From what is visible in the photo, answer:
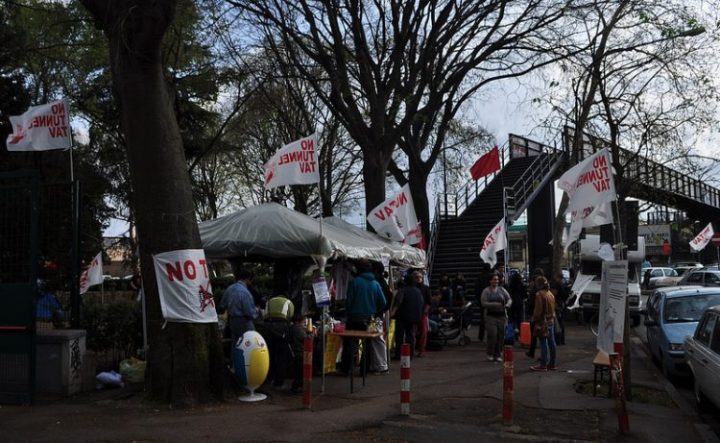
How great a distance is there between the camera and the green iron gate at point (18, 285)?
9.79m

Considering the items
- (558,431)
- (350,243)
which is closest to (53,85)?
(350,243)

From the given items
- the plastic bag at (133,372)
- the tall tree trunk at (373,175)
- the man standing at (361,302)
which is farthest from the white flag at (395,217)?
the plastic bag at (133,372)

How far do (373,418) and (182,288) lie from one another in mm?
3025

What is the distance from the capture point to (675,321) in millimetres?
13273

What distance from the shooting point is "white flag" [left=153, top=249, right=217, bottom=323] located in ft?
30.5

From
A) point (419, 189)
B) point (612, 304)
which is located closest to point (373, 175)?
point (419, 189)

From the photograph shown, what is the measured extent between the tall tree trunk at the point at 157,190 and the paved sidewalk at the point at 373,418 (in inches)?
17.1

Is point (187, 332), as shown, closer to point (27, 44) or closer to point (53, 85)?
point (27, 44)

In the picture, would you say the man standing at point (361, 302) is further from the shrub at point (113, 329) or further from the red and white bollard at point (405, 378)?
the shrub at point (113, 329)

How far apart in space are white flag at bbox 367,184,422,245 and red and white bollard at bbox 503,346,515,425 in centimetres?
768

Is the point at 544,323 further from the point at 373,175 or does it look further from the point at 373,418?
the point at 373,175

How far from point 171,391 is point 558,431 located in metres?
4.91

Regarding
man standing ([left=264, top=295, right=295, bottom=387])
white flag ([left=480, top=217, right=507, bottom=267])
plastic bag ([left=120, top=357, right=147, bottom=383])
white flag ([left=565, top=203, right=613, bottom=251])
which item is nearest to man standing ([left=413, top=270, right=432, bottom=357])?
white flag ([left=480, top=217, right=507, bottom=267])

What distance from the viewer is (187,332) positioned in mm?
9422
